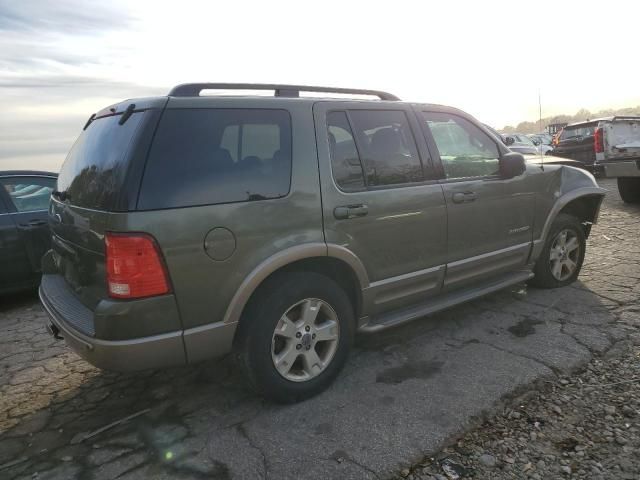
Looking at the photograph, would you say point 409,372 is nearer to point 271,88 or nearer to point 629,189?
point 271,88

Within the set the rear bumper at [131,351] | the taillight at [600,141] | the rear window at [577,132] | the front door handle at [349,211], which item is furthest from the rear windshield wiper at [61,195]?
the rear window at [577,132]

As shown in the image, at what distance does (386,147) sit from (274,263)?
1.22 metres

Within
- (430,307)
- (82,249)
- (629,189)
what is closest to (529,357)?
(430,307)

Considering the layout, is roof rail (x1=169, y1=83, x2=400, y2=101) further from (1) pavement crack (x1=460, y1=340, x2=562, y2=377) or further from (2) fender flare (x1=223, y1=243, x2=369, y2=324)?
(1) pavement crack (x1=460, y1=340, x2=562, y2=377)

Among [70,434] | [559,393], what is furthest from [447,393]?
[70,434]

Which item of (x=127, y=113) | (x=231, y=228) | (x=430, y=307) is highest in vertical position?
(x=127, y=113)

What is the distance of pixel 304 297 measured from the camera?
8.93 feet

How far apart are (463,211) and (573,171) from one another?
5.53 feet

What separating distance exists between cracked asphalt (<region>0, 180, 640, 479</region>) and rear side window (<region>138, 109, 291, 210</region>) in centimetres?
128

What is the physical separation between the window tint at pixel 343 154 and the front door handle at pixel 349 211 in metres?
0.12

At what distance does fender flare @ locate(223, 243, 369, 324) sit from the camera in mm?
2492

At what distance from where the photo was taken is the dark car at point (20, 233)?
4723 mm

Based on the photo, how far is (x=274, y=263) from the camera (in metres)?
2.56

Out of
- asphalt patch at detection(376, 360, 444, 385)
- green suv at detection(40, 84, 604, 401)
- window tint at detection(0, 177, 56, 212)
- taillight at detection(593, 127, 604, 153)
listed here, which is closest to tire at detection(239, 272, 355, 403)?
green suv at detection(40, 84, 604, 401)
